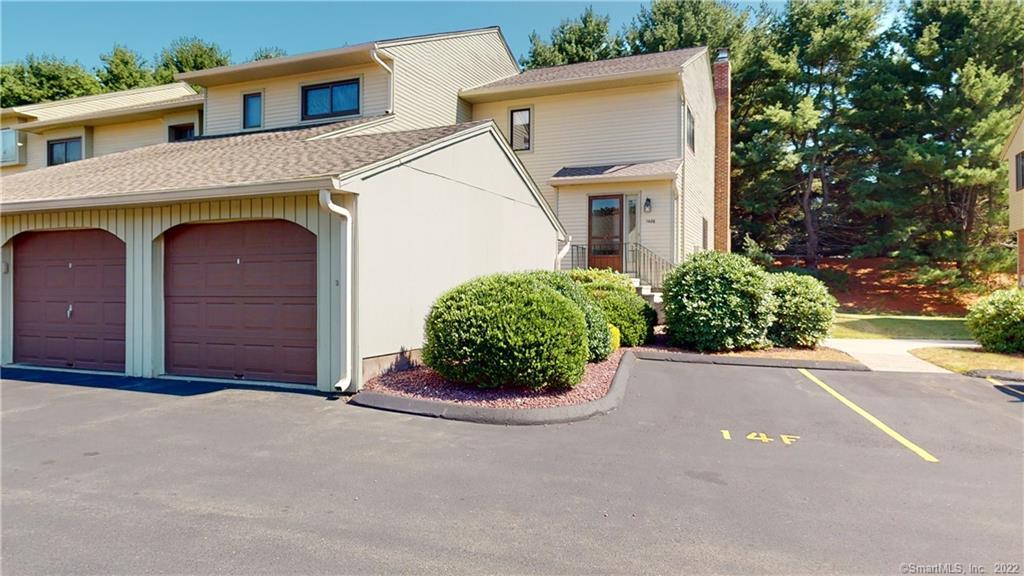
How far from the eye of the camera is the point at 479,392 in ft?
22.6

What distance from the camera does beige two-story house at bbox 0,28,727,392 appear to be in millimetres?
7402

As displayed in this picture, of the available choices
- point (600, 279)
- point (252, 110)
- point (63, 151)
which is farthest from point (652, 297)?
point (63, 151)

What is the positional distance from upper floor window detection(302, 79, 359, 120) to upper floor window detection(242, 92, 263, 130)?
1395mm

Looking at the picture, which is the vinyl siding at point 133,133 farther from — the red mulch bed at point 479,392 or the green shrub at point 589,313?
the green shrub at point 589,313

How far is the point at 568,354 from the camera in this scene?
22.6ft

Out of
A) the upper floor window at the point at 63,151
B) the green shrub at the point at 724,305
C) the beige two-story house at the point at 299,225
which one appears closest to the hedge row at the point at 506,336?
the beige two-story house at the point at 299,225

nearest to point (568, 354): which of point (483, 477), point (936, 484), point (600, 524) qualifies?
point (483, 477)

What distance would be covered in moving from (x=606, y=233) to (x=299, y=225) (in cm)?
965

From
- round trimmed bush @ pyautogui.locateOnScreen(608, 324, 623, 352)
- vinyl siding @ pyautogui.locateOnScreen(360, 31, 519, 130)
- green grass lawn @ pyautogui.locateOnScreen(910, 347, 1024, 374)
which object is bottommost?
green grass lawn @ pyautogui.locateOnScreen(910, 347, 1024, 374)

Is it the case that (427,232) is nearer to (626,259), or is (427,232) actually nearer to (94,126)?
(626,259)

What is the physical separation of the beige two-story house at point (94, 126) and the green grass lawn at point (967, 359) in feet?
63.2

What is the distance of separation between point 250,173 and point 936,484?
29.4 ft

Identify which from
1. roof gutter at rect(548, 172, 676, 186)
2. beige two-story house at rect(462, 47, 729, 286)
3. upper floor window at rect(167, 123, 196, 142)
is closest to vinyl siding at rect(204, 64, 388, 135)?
upper floor window at rect(167, 123, 196, 142)

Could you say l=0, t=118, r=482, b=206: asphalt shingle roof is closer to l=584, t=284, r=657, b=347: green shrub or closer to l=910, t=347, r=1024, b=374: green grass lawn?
l=584, t=284, r=657, b=347: green shrub
